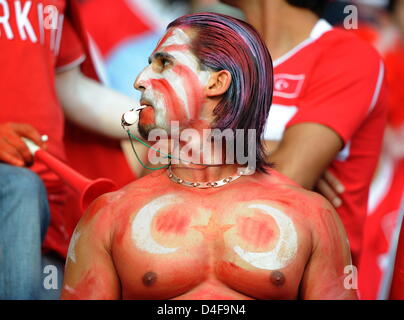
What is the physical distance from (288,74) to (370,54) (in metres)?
0.28

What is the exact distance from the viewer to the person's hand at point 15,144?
266 centimetres

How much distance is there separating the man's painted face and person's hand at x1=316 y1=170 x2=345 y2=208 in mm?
897

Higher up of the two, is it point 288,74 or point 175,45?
point 175,45

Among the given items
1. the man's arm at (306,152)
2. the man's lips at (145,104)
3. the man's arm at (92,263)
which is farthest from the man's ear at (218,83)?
the man's arm at (306,152)

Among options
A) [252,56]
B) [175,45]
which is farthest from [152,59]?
[252,56]

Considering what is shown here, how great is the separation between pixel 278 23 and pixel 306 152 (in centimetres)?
52

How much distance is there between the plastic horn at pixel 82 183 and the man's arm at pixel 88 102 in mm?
574

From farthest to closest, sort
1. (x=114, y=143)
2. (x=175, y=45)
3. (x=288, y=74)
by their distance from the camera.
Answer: (x=114, y=143)
(x=288, y=74)
(x=175, y=45)

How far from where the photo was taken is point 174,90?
2.21 meters

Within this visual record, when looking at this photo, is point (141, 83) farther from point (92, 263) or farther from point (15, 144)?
point (15, 144)

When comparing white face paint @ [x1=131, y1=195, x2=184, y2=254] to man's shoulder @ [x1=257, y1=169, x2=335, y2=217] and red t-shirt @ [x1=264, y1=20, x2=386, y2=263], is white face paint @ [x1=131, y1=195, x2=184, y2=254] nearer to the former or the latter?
man's shoulder @ [x1=257, y1=169, x2=335, y2=217]

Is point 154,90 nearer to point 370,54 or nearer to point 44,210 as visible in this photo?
point 44,210

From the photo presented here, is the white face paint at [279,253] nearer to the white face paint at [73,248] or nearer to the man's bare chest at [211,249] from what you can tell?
the man's bare chest at [211,249]

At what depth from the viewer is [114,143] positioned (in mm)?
3271
